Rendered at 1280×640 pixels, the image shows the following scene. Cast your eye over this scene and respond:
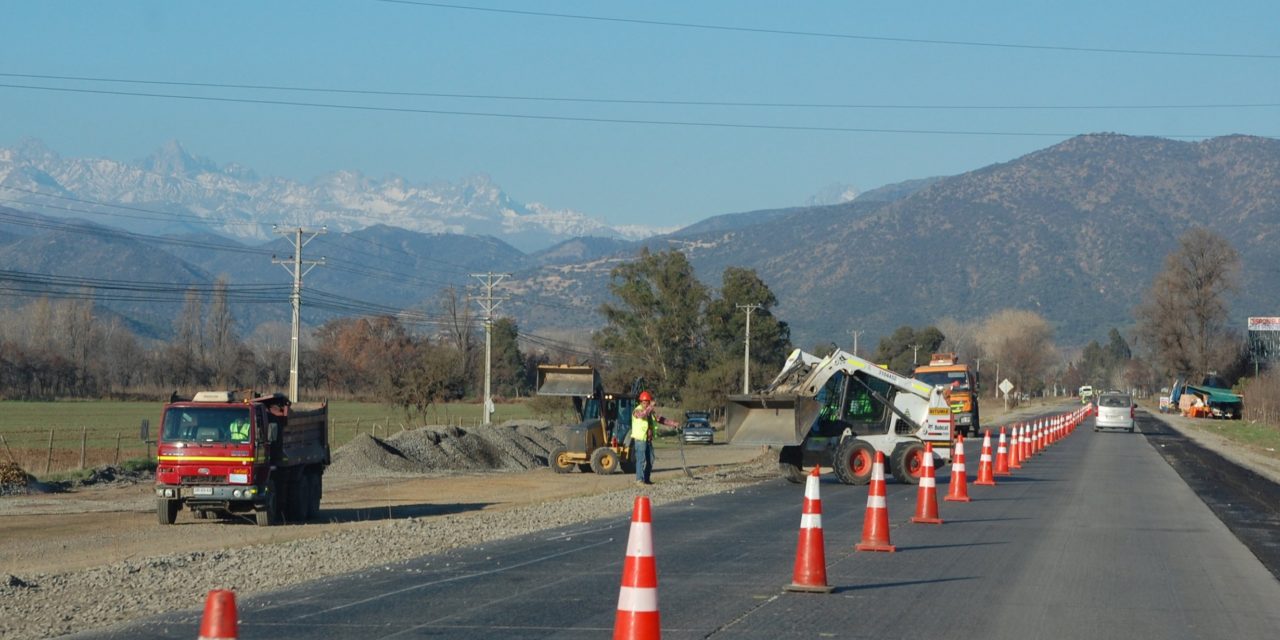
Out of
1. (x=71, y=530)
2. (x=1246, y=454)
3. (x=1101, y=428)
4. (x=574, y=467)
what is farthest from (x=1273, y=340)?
(x=71, y=530)

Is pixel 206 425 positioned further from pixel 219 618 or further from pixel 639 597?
pixel 219 618

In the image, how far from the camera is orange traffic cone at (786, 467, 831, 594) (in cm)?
1234

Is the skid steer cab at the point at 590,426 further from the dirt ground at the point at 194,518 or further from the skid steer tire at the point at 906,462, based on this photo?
the skid steer tire at the point at 906,462

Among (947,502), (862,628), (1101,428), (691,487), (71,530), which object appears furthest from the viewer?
(1101,428)

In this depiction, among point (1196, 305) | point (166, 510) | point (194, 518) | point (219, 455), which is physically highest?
point (1196, 305)

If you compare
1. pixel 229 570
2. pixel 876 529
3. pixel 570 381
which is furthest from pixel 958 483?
pixel 570 381

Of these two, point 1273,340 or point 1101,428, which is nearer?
point 1101,428

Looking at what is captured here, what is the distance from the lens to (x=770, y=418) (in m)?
28.3

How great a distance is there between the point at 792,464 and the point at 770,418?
1.42m

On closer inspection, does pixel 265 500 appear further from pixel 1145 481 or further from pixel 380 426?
pixel 380 426

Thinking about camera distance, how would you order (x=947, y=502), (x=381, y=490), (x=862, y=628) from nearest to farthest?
(x=862, y=628)
(x=947, y=502)
(x=381, y=490)

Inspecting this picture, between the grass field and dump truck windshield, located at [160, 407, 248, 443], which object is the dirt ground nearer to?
dump truck windshield, located at [160, 407, 248, 443]

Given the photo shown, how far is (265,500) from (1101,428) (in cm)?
5178

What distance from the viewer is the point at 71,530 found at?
82.1 ft
